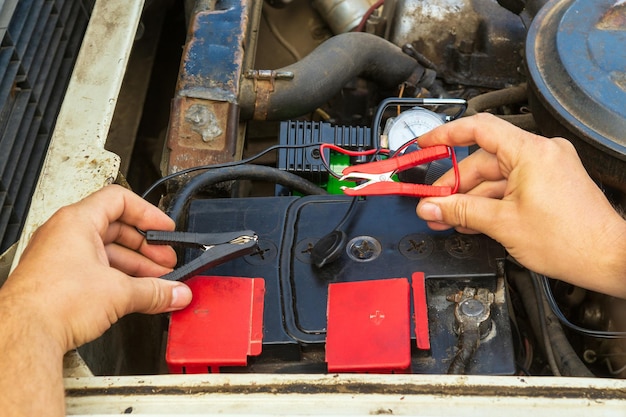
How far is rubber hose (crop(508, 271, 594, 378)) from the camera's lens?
1044 mm

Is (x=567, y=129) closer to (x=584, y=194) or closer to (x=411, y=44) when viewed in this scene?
(x=584, y=194)

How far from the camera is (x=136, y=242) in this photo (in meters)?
1.01

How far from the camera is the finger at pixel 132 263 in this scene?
3.22 feet

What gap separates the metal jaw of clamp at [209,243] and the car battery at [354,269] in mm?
60

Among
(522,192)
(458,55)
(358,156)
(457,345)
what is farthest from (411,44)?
(457,345)

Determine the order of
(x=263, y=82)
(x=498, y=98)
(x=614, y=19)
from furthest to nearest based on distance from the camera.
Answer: (x=498, y=98) → (x=263, y=82) → (x=614, y=19)

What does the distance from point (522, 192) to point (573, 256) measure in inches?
4.4

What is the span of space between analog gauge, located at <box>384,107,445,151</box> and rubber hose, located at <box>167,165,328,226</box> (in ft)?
0.61

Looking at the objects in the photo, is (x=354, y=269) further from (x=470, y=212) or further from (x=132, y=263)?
(x=132, y=263)

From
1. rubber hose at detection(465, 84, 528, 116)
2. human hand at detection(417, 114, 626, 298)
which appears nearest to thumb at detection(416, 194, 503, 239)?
human hand at detection(417, 114, 626, 298)

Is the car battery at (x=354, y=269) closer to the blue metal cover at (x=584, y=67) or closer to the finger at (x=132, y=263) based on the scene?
the finger at (x=132, y=263)

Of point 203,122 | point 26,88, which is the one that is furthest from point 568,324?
point 26,88

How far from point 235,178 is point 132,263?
0.85ft

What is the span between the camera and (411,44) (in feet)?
5.41
